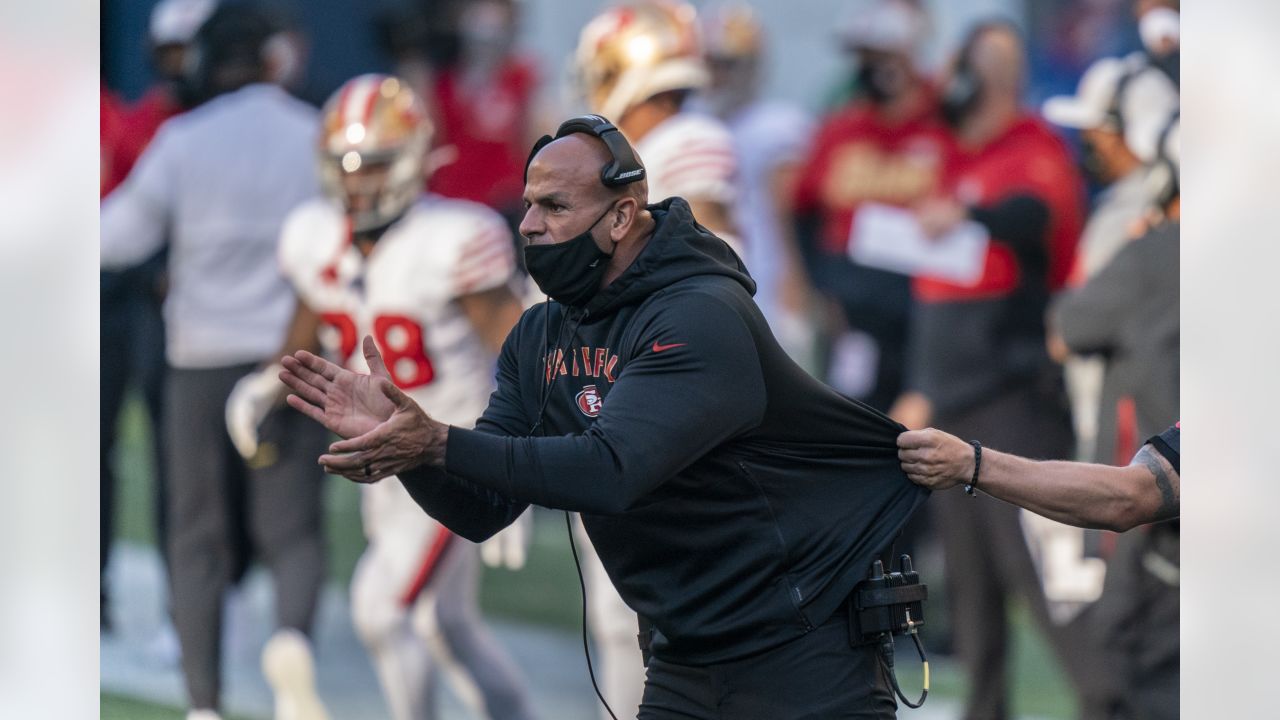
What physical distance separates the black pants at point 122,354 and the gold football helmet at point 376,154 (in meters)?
1.41

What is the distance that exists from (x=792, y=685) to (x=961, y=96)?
3982 millimetres

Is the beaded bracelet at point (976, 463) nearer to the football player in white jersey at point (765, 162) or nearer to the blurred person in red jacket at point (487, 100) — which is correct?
the football player in white jersey at point (765, 162)

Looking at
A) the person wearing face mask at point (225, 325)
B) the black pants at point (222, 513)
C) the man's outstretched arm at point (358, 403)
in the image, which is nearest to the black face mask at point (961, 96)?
the person wearing face mask at point (225, 325)

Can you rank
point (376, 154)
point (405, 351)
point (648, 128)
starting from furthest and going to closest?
1. point (376, 154)
2. point (405, 351)
3. point (648, 128)

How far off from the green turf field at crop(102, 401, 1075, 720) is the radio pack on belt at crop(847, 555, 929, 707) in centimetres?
293

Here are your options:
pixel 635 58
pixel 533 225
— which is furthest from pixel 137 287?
pixel 533 225

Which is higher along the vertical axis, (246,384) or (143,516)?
(246,384)

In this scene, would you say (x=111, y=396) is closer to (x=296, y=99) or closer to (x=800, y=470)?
(x=296, y=99)

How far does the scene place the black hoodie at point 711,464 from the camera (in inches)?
111

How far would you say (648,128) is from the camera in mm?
5965

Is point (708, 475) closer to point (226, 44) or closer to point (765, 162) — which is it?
point (765, 162)

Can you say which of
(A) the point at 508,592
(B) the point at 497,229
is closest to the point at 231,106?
(B) the point at 497,229

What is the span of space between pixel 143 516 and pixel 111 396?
1.78 feet

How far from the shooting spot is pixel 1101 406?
18.8ft
